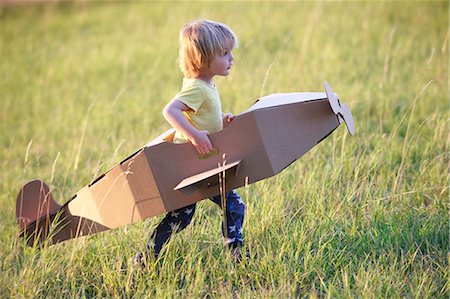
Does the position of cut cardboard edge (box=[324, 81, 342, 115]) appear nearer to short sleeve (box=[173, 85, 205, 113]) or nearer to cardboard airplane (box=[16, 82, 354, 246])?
cardboard airplane (box=[16, 82, 354, 246])

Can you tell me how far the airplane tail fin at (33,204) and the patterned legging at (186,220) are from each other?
576 mm

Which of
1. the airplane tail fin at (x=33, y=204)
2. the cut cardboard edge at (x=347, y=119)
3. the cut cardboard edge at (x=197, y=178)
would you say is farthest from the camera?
the airplane tail fin at (x=33, y=204)

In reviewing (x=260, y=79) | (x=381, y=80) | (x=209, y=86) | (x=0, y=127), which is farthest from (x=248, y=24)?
(x=209, y=86)

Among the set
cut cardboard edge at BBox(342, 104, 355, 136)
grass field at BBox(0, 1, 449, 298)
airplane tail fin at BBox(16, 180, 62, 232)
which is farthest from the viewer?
airplane tail fin at BBox(16, 180, 62, 232)

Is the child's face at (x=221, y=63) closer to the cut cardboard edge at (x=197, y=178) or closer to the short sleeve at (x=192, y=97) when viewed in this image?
the short sleeve at (x=192, y=97)

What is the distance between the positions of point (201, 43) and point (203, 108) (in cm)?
31

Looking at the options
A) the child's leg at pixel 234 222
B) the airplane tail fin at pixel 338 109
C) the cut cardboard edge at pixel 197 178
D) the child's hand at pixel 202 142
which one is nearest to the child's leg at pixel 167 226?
the child's leg at pixel 234 222

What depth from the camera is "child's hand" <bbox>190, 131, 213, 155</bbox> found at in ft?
8.79

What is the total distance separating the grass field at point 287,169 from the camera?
2.87 m

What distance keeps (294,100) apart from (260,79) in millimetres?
3372

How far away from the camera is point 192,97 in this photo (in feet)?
9.14

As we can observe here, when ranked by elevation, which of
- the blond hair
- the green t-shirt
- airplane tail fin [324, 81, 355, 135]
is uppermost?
the blond hair

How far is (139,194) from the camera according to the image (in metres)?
2.82

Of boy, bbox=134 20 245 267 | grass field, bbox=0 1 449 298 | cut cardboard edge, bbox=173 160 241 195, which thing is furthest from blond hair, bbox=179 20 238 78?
grass field, bbox=0 1 449 298
